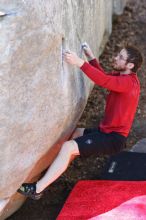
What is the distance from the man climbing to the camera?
4.27 metres

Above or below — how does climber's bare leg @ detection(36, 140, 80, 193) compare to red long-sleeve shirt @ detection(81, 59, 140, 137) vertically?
below

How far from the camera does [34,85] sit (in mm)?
3879

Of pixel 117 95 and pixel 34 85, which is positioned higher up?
pixel 34 85

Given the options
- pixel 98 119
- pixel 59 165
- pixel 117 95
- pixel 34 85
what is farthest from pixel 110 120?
pixel 98 119

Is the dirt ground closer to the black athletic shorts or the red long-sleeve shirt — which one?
the black athletic shorts

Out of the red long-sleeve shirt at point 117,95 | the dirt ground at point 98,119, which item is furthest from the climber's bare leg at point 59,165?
the dirt ground at point 98,119

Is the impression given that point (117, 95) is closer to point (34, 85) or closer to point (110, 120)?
point (110, 120)

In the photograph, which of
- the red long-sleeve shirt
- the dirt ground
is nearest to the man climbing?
the red long-sleeve shirt

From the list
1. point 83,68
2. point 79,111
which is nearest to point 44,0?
point 83,68

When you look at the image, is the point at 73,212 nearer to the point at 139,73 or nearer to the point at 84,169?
the point at 84,169

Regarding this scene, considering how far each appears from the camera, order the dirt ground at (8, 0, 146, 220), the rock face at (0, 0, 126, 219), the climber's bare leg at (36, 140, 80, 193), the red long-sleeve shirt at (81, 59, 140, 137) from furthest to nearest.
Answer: the dirt ground at (8, 0, 146, 220), the climber's bare leg at (36, 140, 80, 193), the red long-sleeve shirt at (81, 59, 140, 137), the rock face at (0, 0, 126, 219)

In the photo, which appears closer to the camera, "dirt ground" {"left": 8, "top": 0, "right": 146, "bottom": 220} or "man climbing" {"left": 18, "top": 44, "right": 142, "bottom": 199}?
"man climbing" {"left": 18, "top": 44, "right": 142, "bottom": 199}

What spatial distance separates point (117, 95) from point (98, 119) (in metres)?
1.22

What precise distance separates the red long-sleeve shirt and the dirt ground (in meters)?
0.73
